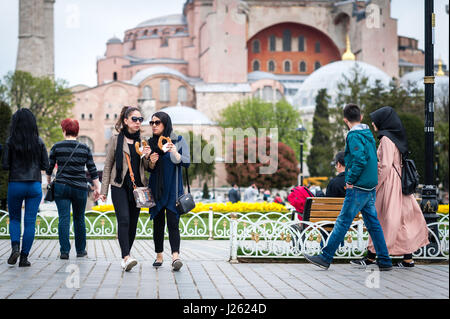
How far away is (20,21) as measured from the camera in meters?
54.1

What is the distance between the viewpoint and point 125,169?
20.4ft

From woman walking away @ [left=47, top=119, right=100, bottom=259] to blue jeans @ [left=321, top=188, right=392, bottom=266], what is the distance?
7.56 feet

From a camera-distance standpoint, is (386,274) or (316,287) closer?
(316,287)

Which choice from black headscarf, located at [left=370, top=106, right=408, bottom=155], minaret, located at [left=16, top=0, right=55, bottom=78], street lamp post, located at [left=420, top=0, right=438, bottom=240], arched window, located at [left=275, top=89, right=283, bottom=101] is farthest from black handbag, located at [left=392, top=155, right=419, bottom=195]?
arched window, located at [left=275, top=89, right=283, bottom=101]

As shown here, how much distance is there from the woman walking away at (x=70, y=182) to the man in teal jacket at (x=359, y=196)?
231 cm

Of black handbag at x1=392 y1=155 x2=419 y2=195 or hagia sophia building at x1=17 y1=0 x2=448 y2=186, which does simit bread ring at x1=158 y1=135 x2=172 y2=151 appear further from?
hagia sophia building at x1=17 y1=0 x2=448 y2=186

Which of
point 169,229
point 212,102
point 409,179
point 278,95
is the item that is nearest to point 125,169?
point 169,229

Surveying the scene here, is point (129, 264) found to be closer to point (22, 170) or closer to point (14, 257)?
point (14, 257)

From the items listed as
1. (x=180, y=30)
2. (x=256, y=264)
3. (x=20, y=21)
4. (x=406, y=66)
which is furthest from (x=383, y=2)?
(x=256, y=264)

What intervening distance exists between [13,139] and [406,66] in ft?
222

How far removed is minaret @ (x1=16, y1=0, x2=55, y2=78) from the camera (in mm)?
53000

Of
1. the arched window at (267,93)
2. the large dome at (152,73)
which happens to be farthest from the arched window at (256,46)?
the arched window at (267,93)

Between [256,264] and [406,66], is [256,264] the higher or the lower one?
the lower one
